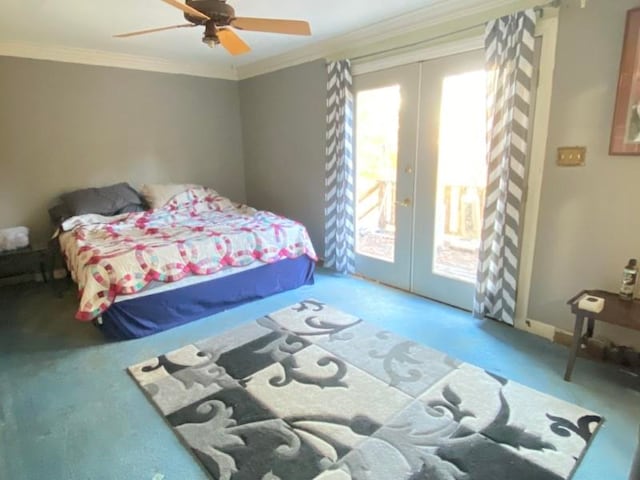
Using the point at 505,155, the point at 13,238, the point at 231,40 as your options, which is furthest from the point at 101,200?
the point at 505,155

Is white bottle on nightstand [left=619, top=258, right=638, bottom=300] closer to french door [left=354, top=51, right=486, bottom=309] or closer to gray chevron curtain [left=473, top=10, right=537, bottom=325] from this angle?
gray chevron curtain [left=473, top=10, right=537, bottom=325]

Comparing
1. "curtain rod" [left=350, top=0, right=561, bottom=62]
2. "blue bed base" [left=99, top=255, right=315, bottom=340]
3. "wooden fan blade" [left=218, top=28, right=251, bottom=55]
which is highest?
"curtain rod" [left=350, top=0, right=561, bottom=62]

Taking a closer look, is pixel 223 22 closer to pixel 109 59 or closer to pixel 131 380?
pixel 131 380

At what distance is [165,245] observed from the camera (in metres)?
2.98

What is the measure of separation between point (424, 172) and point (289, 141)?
188 cm

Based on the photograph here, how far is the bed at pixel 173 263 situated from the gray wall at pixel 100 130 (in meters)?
0.72

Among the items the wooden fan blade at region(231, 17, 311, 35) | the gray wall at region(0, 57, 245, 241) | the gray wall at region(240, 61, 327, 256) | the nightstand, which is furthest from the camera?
the gray wall at region(240, 61, 327, 256)

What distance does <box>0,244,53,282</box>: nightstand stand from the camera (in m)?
3.46

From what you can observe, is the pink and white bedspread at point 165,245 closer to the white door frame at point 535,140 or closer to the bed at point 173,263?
the bed at point 173,263

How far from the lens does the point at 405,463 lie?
1.66 meters

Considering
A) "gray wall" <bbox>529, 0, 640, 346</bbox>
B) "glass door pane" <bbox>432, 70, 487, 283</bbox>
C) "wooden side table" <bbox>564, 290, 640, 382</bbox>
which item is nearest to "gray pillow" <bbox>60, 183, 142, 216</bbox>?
"glass door pane" <bbox>432, 70, 487, 283</bbox>

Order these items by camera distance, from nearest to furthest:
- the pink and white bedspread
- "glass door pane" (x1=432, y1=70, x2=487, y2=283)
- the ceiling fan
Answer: the ceiling fan
the pink and white bedspread
"glass door pane" (x1=432, y1=70, x2=487, y2=283)

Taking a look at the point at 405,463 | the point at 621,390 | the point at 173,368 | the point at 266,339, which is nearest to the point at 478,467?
the point at 405,463

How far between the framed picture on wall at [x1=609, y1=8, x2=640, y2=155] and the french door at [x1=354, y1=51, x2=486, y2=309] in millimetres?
838
